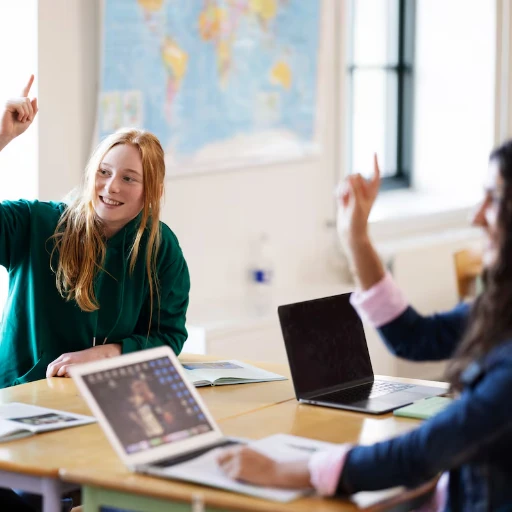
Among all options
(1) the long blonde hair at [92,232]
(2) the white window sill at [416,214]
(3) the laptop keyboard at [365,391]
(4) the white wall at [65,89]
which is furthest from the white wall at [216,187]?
(3) the laptop keyboard at [365,391]

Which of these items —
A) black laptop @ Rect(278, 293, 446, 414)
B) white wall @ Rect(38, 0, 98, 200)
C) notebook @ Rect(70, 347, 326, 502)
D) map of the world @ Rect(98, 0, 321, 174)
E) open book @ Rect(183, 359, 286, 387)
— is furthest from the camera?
map of the world @ Rect(98, 0, 321, 174)

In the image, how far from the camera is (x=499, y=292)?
5.52ft

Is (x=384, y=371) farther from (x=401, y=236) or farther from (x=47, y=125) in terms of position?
(x=47, y=125)

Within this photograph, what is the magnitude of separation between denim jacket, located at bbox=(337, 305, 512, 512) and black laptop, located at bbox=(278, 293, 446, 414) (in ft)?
1.94

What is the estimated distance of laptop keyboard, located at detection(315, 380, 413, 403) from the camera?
2.44m

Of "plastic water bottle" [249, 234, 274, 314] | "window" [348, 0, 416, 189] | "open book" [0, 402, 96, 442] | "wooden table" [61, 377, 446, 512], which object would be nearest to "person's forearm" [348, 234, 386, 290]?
"wooden table" [61, 377, 446, 512]

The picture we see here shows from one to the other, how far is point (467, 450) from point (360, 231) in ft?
1.55

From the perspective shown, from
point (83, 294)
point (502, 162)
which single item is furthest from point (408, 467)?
point (83, 294)

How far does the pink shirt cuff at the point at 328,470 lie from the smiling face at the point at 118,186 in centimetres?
129

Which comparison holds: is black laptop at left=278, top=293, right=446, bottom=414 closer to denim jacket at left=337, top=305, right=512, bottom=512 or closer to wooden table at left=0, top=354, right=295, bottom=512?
wooden table at left=0, top=354, right=295, bottom=512

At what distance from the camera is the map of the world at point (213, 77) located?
12.8ft

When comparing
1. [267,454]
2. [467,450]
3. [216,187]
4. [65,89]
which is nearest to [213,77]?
[216,187]

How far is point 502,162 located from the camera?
1699 mm

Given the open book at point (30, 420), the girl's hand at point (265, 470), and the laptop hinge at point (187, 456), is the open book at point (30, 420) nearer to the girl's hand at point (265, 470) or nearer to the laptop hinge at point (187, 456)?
the laptop hinge at point (187, 456)
